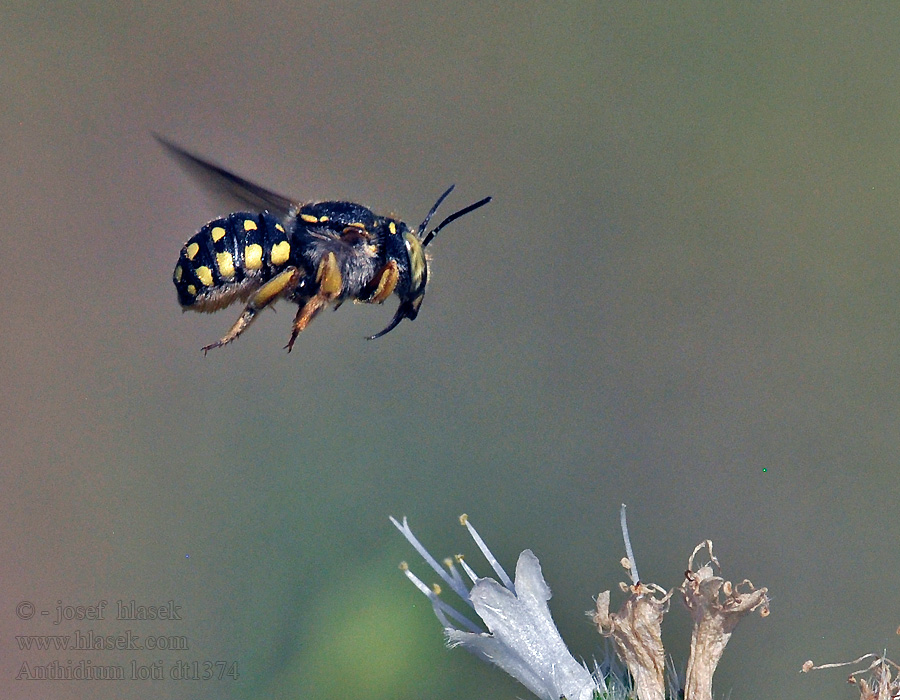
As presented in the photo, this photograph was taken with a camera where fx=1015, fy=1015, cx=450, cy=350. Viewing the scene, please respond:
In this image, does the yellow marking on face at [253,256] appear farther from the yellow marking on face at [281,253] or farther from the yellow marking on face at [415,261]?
the yellow marking on face at [415,261]

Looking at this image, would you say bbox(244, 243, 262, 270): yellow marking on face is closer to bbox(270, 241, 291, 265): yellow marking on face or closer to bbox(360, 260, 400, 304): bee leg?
bbox(270, 241, 291, 265): yellow marking on face

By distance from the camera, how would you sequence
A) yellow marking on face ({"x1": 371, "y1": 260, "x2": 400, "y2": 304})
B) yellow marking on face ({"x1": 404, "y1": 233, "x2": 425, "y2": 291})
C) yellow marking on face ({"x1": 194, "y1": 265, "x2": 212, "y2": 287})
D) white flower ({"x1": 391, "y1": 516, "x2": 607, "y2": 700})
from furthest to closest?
yellow marking on face ({"x1": 404, "y1": 233, "x2": 425, "y2": 291})
yellow marking on face ({"x1": 371, "y1": 260, "x2": 400, "y2": 304})
yellow marking on face ({"x1": 194, "y1": 265, "x2": 212, "y2": 287})
white flower ({"x1": 391, "y1": 516, "x2": 607, "y2": 700})

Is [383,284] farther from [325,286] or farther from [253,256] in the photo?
[253,256]

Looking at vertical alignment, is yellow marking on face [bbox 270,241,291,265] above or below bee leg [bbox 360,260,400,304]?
above

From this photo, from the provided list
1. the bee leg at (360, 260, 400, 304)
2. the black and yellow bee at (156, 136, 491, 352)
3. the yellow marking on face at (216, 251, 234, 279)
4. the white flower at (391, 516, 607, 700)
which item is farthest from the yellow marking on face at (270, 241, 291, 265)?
the white flower at (391, 516, 607, 700)

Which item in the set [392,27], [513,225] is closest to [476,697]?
[513,225]

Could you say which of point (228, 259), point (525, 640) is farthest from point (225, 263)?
point (525, 640)

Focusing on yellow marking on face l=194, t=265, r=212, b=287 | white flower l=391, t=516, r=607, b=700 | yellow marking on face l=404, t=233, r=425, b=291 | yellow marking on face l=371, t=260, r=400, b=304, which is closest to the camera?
white flower l=391, t=516, r=607, b=700

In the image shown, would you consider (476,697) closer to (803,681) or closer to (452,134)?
(803,681)

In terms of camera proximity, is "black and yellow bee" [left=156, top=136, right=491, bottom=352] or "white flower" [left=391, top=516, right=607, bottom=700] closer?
"white flower" [left=391, top=516, right=607, bottom=700]
